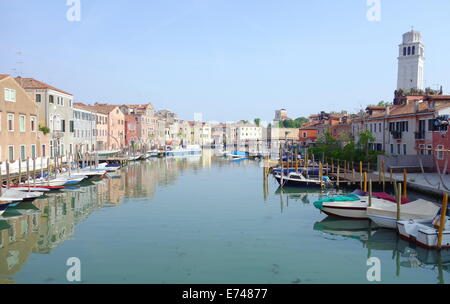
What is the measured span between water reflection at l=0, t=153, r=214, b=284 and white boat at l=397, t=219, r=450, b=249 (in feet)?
42.4

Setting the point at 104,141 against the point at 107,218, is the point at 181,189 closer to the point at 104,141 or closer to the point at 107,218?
the point at 107,218

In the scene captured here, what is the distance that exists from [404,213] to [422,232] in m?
2.41

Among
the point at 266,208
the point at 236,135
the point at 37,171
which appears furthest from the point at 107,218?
the point at 236,135

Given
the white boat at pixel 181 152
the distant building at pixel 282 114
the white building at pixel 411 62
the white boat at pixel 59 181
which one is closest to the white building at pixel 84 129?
the white boat at pixel 59 181

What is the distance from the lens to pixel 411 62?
243ft

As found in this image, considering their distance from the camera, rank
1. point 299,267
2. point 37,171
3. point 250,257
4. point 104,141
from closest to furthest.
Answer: point 299,267 → point 250,257 → point 37,171 → point 104,141

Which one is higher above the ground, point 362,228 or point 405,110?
point 405,110

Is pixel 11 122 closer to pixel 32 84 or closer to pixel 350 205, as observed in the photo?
pixel 32 84

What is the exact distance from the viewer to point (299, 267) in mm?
12391

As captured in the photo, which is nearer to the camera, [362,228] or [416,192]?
[362,228]

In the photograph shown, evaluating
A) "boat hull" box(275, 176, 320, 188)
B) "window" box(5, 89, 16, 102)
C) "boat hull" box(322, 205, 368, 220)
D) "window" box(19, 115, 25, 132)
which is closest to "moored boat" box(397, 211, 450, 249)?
"boat hull" box(322, 205, 368, 220)

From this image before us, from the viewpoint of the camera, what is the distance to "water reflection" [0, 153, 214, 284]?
14016 millimetres

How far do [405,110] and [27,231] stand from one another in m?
30.4
